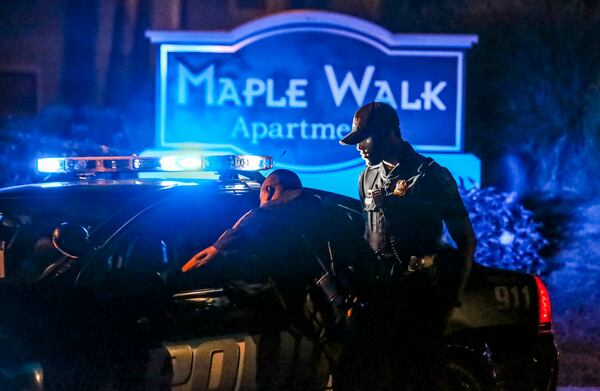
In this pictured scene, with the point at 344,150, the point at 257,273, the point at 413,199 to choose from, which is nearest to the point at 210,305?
the point at 257,273

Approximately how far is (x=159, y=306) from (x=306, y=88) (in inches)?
192

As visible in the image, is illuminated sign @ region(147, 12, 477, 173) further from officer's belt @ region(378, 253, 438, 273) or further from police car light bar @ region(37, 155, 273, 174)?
officer's belt @ region(378, 253, 438, 273)

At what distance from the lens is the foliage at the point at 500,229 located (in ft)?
25.6

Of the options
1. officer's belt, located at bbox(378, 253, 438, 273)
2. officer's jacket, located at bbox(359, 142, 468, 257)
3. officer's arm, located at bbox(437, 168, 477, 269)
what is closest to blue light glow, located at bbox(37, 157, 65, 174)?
officer's jacket, located at bbox(359, 142, 468, 257)

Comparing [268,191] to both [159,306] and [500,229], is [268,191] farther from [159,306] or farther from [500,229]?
[500,229]

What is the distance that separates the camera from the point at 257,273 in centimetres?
375

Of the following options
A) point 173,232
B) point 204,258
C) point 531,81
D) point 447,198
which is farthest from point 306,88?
point 204,258

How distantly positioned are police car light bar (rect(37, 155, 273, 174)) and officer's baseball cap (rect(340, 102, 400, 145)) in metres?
0.51

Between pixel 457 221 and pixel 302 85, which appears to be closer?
pixel 457 221

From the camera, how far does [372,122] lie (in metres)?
4.01

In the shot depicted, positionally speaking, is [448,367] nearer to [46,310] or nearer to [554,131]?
[46,310]

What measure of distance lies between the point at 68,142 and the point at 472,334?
241 inches

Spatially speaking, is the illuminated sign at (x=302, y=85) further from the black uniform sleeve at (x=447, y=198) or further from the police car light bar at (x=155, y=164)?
the black uniform sleeve at (x=447, y=198)

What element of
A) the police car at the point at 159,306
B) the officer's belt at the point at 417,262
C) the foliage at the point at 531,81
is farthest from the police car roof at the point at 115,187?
the foliage at the point at 531,81
